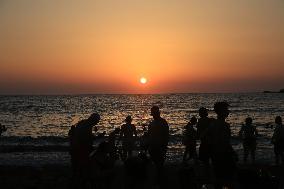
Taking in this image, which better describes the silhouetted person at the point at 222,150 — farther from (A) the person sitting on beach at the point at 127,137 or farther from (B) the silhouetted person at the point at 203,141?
(A) the person sitting on beach at the point at 127,137

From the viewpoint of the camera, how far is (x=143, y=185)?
593cm

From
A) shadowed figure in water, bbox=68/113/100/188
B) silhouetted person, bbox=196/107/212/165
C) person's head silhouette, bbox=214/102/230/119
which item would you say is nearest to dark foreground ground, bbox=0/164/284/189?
silhouetted person, bbox=196/107/212/165

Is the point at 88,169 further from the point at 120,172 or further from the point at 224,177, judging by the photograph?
the point at 120,172

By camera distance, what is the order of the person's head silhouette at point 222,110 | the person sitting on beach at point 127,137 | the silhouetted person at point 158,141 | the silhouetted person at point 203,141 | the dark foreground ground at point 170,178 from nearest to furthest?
the dark foreground ground at point 170,178 → the person's head silhouette at point 222,110 → the silhouetted person at point 203,141 → the silhouetted person at point 158,141 → the person sitting on beach at point 127,137

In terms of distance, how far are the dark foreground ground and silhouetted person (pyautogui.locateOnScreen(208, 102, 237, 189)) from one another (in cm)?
23

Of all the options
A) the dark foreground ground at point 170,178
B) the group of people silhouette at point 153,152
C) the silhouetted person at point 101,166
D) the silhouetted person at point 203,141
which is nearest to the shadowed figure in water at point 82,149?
the group of people silhouette at point 153,152

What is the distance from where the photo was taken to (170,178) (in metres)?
13.0

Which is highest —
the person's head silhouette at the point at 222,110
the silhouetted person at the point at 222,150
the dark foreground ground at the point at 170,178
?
the person's head silhouette at the point at 222,110

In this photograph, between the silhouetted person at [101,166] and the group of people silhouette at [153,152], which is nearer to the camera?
the group of people silhouette at [153,152]

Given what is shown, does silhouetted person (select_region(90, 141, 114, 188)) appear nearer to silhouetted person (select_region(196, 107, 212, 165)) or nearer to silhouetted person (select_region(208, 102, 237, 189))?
silhouetted person (select_region(196, 107, 212, 165))

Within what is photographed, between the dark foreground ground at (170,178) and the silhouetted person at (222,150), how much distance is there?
23 cm

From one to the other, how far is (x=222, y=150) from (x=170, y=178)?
5.78 metres

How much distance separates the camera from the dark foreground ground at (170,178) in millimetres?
6656

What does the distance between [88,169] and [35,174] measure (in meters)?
6.06
